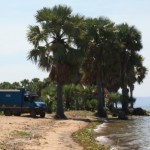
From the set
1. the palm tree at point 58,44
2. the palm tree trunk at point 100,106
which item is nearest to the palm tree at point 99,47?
the palm tree trunk at point 100,106

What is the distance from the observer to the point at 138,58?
5638cm

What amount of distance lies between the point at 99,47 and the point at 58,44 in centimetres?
890

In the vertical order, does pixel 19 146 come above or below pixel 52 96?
below

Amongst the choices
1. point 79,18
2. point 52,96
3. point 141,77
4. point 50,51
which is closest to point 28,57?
point 50,51

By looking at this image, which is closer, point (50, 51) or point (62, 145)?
point (62, 145)

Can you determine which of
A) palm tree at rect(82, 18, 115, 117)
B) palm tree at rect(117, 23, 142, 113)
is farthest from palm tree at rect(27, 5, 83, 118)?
palm tree at rect(117, 23, 142, 113)

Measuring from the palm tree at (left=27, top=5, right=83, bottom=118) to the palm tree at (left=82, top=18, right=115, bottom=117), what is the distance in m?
6.58

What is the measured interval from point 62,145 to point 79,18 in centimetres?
2325

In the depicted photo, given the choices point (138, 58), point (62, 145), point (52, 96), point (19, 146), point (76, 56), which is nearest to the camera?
point (19, 146)

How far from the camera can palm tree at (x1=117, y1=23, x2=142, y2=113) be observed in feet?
178

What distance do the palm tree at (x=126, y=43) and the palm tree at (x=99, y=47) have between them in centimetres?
734

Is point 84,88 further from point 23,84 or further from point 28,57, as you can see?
point 23,84

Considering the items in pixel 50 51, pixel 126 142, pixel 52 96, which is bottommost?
pixel 126 142

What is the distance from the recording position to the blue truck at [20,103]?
39000 mm
